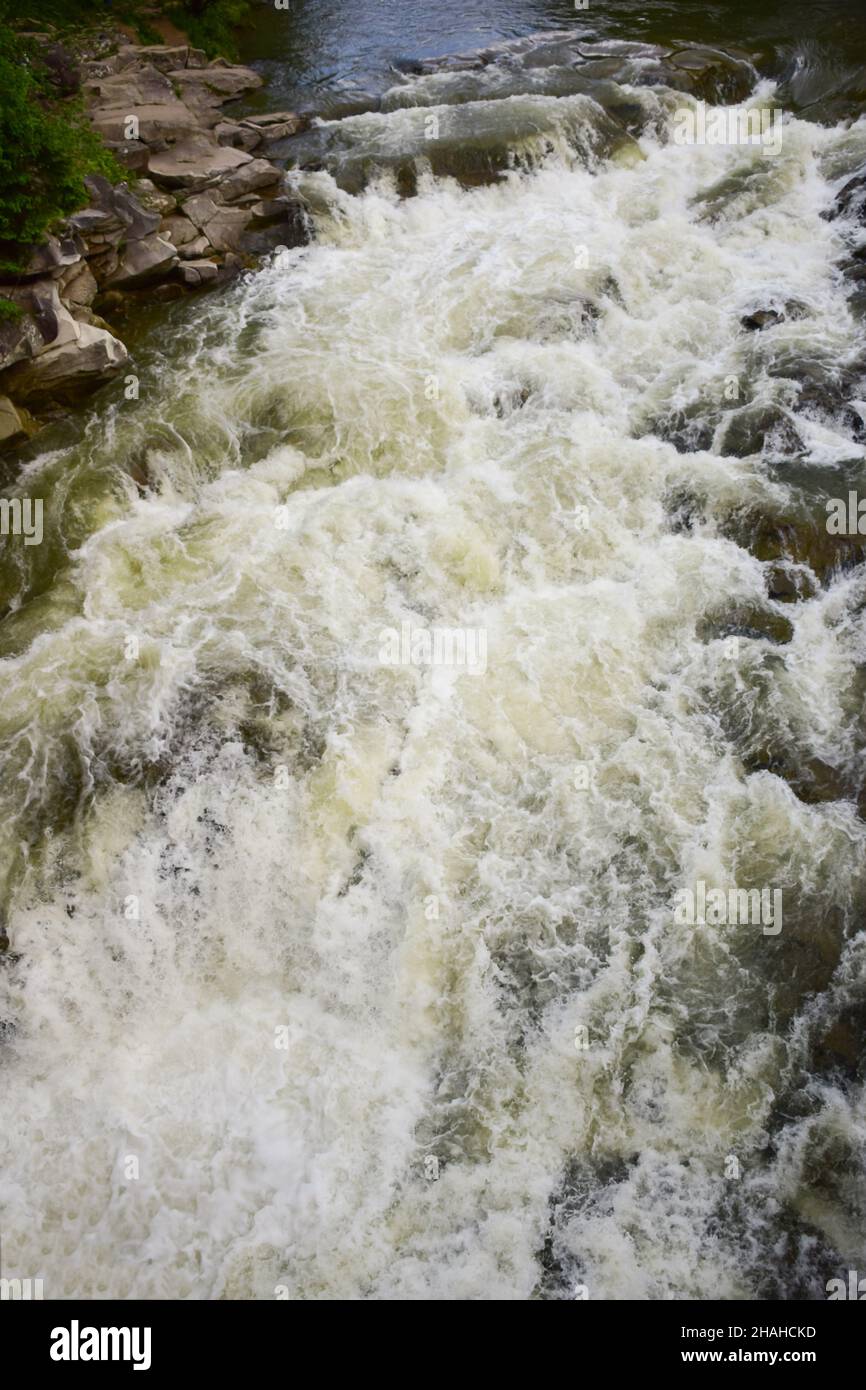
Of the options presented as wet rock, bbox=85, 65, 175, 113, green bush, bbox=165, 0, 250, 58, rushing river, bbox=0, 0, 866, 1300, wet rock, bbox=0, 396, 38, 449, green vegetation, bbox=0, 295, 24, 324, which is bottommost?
rushing river, bbox=0, 0, 866, 1300

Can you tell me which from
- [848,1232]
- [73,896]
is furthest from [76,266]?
[848,1232]

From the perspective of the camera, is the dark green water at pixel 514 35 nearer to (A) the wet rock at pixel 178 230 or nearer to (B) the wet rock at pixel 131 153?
(B) the wet rock at pixel 131 153

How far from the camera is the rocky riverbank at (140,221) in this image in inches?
407

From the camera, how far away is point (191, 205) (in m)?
13.0

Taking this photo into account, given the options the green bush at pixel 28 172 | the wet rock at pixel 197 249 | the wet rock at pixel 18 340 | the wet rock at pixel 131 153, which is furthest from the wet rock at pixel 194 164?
the wet rock at pixel 18 340

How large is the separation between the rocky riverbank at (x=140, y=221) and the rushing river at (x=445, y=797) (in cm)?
79

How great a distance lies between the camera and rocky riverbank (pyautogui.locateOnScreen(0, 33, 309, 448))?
10344 millimetres

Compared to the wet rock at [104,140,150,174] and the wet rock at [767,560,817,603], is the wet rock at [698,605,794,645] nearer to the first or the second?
the wet rock at [767,560,817,603]

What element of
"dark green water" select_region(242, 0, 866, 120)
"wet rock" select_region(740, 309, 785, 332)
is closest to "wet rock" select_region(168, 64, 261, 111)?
"dark green water" select_region(242, 0, 866, 120)

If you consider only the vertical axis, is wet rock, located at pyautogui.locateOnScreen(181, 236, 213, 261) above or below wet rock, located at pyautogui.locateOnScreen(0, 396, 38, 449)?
above

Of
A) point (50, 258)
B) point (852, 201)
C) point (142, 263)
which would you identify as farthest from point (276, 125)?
point (852, 201)

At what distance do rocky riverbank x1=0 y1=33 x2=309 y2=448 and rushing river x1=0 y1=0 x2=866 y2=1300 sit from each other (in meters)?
0.79

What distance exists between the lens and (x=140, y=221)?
11836 millimetres
